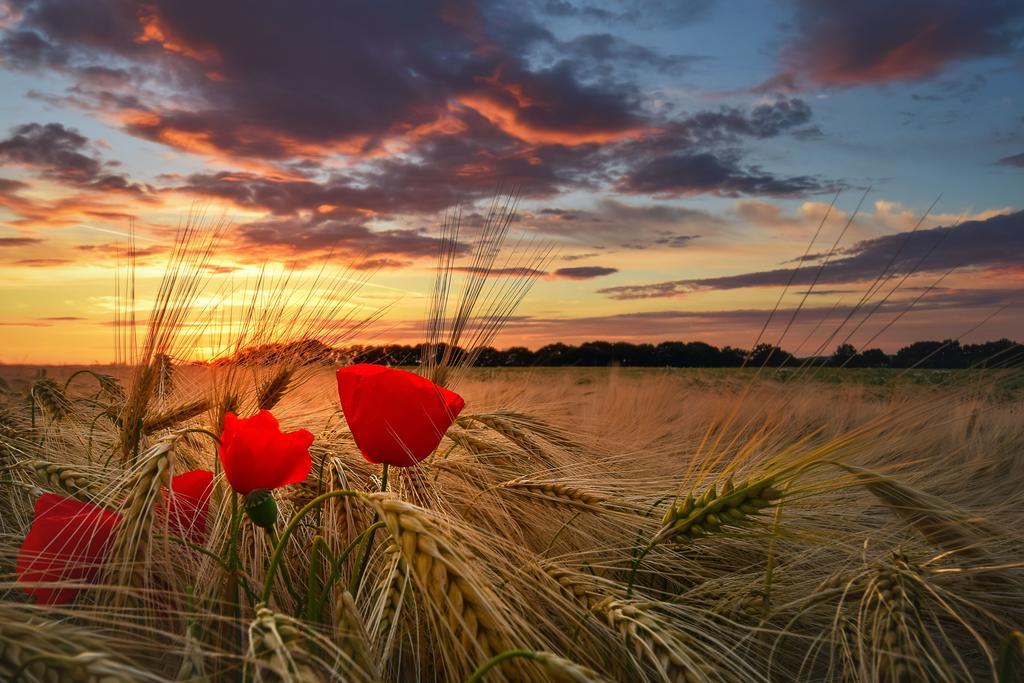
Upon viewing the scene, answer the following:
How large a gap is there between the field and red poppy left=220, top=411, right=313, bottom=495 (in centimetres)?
12

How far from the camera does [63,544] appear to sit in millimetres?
1314

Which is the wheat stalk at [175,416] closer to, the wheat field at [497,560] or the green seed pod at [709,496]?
the wheat field at [497,560]

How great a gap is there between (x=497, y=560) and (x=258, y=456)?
0.51 m

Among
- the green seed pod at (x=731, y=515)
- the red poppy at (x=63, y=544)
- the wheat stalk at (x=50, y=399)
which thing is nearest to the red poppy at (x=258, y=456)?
the red poppy at (x=63, y=544)

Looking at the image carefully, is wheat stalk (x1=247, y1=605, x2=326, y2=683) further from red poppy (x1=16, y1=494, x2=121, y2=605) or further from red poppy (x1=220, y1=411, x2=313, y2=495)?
red poppy (x1=16, y1=494, x2=121, y2=605)

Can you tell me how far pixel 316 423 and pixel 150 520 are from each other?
1.31 metres

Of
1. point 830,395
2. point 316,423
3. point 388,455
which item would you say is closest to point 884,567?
point 388,455

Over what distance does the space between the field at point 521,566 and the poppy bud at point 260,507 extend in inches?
3.3

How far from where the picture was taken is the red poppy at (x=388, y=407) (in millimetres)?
1364

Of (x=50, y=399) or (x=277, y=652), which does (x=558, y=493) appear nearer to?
(x=277, y=652)

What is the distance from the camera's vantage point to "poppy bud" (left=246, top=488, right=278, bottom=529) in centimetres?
116

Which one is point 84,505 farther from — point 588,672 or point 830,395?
point 830,395

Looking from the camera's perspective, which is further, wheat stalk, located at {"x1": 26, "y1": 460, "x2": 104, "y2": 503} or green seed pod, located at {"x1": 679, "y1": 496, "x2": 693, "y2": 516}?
wheat stalk, located at {"x1": 26, "y1": 460, "x2": 104, "y2": 503}

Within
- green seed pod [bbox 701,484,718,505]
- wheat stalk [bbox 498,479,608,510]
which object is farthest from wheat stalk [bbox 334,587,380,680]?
wheat stalk [bbox 498,479,608,510]
